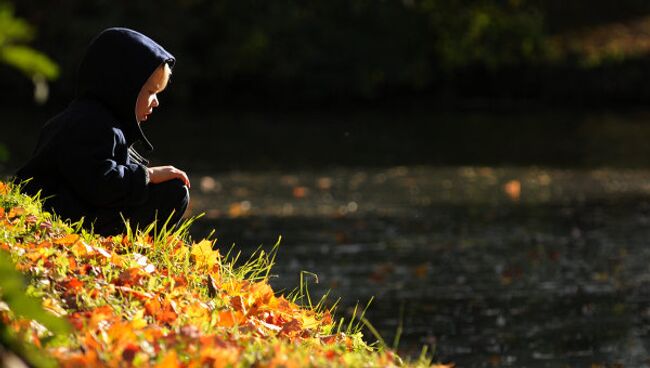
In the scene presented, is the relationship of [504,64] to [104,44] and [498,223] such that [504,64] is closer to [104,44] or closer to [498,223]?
[498,223]

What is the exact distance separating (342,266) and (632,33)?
1936cm

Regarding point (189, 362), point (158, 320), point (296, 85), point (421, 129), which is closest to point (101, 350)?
point (189, 362)

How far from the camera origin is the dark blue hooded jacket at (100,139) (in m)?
5.50

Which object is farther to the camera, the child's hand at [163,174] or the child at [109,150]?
the child's hand at [163,174]

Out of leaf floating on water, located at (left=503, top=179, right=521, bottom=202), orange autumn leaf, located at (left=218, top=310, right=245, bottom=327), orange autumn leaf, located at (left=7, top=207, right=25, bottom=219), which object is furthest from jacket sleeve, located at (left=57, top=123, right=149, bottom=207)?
leaf floating on water, located at (left=503, top=179, right=521, bottom=202)

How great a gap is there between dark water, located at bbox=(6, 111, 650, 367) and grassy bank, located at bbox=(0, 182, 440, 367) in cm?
198

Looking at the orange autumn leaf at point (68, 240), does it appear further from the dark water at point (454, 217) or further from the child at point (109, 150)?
the dark water at point (454, 217)

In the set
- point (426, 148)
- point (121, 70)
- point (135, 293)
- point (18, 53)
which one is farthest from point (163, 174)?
point (426, 148)

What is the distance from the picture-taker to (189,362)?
4.15m

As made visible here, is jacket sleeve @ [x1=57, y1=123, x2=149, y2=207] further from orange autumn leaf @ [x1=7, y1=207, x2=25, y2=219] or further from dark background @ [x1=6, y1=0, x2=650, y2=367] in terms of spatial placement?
dark background @ [x1=6, y1=0, x2=650, y2=367]

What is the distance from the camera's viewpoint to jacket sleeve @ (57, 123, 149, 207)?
547 centimetres

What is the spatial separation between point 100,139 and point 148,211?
1.29 ft

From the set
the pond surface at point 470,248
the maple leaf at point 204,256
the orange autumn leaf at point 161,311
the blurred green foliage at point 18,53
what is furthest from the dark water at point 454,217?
the blurred green foliage at point 18,53

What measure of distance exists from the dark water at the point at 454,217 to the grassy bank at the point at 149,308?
6.49 ft
